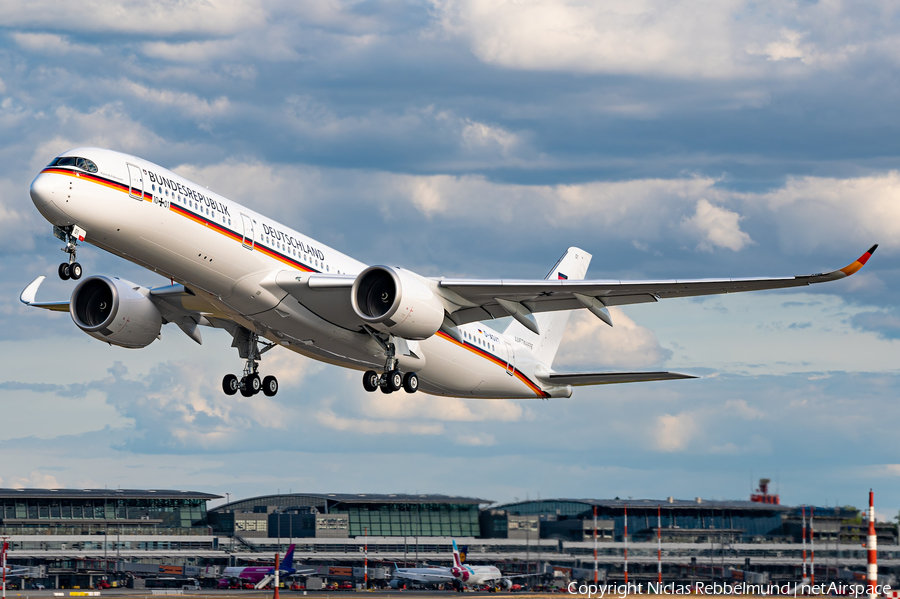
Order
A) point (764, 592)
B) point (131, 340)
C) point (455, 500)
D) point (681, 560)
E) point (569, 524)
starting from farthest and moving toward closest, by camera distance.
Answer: point (455, 500), point (569, 524), point (681, 560), point (764, 592), point (131, 340)

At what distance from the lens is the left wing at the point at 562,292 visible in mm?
32500

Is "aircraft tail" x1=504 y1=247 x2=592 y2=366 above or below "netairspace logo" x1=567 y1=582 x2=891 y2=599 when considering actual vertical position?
above

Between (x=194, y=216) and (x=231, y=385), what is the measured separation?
34.2ft

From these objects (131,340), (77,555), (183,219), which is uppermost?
(183,219)

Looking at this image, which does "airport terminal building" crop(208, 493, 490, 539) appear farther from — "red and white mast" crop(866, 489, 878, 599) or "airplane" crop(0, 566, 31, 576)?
"red and white mast" crop(866, 489, 878, 599)

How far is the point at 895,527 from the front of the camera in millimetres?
40906

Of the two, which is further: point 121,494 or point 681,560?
point 121,494

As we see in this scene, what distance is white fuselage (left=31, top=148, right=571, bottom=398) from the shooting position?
90.5 feet

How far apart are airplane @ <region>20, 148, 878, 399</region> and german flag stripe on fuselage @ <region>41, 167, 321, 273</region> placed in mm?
39

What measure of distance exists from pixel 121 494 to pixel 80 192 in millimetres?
61692

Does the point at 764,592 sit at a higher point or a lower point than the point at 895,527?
lower

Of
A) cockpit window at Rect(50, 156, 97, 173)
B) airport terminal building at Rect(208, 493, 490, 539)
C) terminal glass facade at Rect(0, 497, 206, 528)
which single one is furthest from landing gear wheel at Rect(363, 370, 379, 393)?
terminal glass facade at Rect(0, 497, 206, 528)

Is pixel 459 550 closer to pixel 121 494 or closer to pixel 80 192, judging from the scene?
pixel 121 494

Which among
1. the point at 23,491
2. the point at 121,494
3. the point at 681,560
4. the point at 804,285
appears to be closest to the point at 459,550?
the point at 681,560
